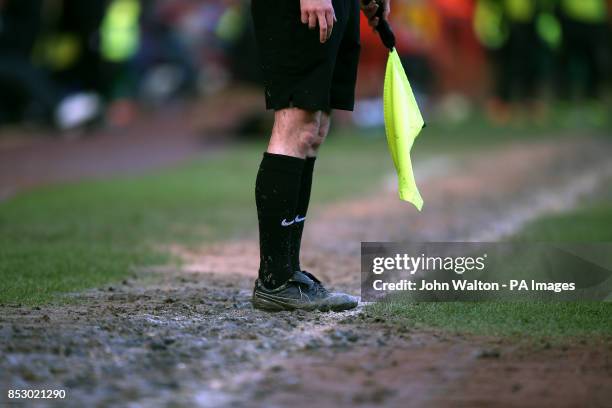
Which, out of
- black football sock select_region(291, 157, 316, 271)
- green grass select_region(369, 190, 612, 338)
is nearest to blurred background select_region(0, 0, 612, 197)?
black football sock select_region(291, 157, 316, 271)

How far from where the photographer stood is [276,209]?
5191mm

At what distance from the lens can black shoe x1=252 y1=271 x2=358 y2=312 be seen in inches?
204

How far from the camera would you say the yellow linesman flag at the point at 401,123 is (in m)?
5.53

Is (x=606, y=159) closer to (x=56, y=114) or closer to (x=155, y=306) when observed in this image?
(x=56, y=114)

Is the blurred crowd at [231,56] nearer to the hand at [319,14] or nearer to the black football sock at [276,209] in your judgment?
the black football sock at [276,209]

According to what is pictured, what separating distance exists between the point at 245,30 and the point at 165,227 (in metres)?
11.5

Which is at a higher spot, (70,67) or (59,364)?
(70,67)

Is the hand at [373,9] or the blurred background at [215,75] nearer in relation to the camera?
the hand at [373,9]

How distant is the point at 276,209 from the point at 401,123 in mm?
827

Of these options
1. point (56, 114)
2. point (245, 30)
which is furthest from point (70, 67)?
point (245, 30)

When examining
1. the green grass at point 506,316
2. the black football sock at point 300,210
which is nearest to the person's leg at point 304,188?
the black football sock at point 300,210

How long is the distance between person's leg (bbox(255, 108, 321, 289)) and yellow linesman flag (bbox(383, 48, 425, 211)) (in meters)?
0.53

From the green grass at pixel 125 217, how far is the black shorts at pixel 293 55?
1.50 m

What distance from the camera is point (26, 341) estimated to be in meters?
4.36
